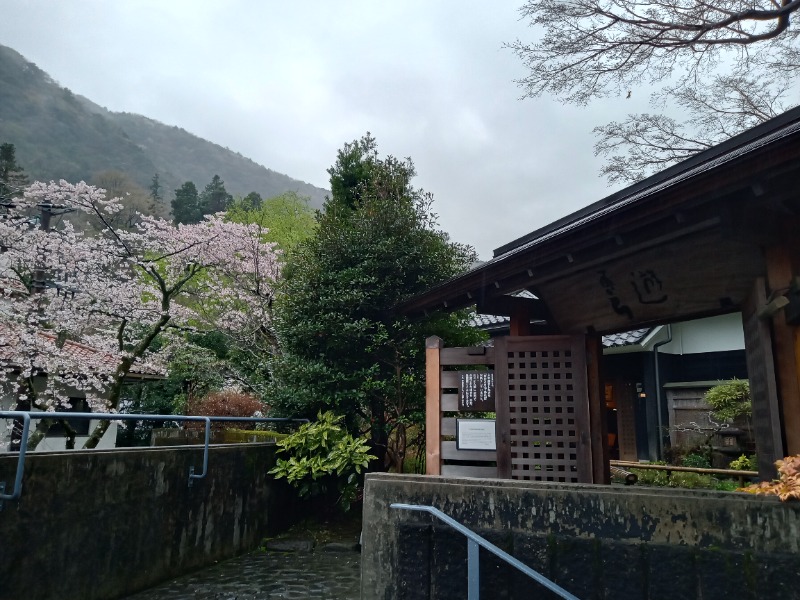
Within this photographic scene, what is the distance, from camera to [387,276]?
9664 millimetres

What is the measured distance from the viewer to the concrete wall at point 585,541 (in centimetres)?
388

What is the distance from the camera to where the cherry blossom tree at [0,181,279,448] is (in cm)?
1219

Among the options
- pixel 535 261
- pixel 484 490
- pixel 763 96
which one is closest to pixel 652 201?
pixel 535 261

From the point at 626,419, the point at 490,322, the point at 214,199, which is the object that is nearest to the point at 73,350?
the point at 490,322

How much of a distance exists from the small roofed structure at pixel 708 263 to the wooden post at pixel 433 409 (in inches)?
37.4

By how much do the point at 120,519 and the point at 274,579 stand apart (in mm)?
2022

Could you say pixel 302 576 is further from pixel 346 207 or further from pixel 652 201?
pixel 346 207

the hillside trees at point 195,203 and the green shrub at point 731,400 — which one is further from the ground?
the hillside trees at point 195,203

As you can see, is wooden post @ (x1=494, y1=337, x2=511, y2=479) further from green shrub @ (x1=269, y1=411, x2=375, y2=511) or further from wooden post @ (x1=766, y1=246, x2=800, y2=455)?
green shrub @ (x1=269, y1=411, x2=375, y2=511)

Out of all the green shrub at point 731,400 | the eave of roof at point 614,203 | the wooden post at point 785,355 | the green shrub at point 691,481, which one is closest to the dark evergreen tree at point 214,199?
the green shrub at point 731,400

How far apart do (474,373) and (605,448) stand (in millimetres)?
1682

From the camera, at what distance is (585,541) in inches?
170

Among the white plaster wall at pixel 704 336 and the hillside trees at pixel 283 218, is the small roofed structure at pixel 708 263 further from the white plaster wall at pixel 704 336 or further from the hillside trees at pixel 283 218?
the hillside trees at pixel 283 218

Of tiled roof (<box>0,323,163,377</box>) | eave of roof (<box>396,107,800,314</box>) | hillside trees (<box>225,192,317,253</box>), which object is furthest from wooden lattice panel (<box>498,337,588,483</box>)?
hillside trees (<box>225,192,317,253</box>)
